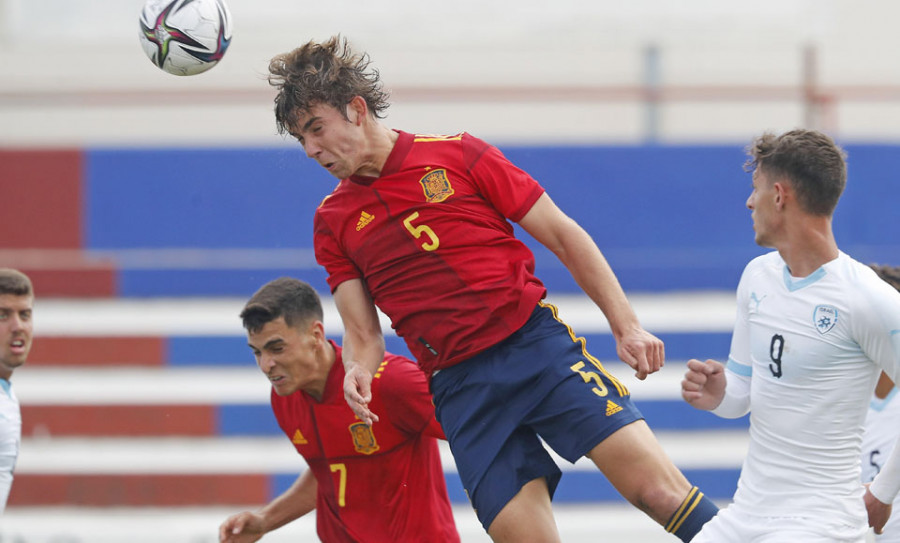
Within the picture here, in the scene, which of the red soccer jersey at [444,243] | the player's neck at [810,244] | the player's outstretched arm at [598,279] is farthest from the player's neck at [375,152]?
the player's neck at [810,244]

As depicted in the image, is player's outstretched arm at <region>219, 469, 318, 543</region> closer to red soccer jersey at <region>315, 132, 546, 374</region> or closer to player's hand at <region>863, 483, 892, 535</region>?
red soccer jersey at <region>315, 132, 546, 374</region>

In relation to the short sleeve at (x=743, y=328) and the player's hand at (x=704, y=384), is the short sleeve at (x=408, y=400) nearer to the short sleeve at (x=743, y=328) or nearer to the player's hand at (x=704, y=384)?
the player's hand at (x=704, y=384)

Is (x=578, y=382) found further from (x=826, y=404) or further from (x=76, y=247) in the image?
(x=76, y=247)

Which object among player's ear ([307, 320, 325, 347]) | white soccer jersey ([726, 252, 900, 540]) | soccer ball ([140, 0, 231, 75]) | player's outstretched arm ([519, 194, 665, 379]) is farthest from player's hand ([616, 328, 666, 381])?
soccer ball ([140, 0, 231, 75])

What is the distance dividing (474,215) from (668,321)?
5.89 meters

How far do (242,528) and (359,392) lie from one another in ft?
3.72

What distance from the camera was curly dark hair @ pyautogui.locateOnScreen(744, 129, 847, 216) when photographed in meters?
3.38

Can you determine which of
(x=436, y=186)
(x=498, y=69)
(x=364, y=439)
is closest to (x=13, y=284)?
(x=364, y=439)

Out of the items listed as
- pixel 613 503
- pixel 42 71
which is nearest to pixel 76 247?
pixel 42 71

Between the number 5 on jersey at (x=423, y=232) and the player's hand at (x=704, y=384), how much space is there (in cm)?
96

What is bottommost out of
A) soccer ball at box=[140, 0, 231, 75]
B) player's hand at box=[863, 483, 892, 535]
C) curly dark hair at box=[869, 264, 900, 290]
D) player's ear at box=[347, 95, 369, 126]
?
player's hand at box=[863, 483, 892, 535]

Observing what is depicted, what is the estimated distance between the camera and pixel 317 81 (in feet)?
12.9

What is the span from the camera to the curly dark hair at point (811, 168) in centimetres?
338

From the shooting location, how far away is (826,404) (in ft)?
10.9
